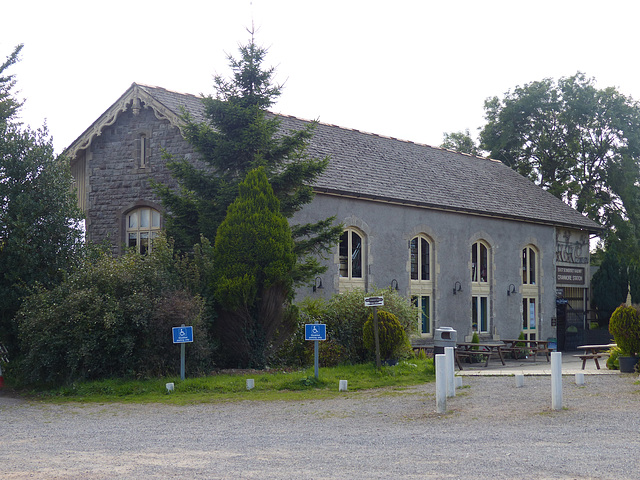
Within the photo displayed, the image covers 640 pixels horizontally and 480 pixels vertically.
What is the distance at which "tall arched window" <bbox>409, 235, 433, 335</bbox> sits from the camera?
24703 millimetres

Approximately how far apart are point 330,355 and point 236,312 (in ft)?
8.05

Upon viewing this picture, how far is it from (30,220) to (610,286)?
2454 centimetres

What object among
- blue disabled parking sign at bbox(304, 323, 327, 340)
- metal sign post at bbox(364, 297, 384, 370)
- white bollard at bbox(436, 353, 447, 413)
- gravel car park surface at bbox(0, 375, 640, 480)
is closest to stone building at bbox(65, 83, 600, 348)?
metal sign post at bbox(364, 297, 384, 370)

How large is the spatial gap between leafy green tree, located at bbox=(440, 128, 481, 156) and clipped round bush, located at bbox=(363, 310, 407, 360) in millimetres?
30339

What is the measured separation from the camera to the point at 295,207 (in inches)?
733

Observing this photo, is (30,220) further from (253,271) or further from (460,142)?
(460,142)

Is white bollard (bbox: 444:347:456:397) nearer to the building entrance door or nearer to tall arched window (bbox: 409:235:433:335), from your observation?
tall arched window (bbox: 409:235:433:335)

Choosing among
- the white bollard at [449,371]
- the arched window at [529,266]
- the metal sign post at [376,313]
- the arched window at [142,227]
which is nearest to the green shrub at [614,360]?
the metal sign post at [376,313]

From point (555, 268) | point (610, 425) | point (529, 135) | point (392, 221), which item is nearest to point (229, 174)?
point (392, 221)

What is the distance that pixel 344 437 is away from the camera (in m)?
9.20

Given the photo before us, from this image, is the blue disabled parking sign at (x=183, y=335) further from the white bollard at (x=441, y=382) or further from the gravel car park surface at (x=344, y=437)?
the white bollard at (x=441, y=382)

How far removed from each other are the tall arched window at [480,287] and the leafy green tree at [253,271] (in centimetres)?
1154

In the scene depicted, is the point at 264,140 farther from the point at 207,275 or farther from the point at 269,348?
the point at 269,348

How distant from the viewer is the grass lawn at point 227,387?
44.4 ft
